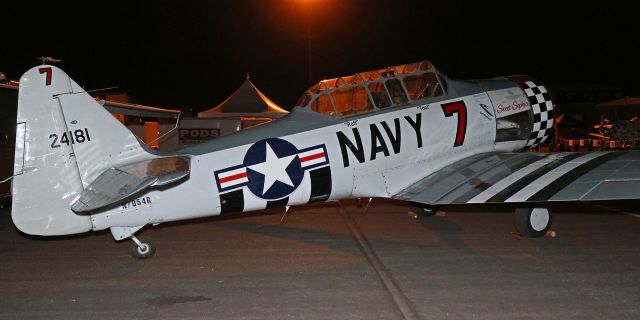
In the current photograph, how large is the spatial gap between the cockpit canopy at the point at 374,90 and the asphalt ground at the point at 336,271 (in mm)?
1845

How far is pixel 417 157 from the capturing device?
7672mm

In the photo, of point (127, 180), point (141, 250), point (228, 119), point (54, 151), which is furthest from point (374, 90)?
point (228, 119)

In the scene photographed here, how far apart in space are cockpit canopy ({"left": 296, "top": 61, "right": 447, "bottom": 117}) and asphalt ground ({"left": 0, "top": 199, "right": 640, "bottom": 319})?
184 cm

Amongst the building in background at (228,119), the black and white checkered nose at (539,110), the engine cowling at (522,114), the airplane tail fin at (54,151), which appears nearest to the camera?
the airplane tail fin at (54,151)

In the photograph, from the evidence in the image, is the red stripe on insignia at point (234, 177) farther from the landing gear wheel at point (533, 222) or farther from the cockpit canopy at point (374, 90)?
the landing gear wheel at point (533, 222)

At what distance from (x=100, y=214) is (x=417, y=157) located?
421 cm

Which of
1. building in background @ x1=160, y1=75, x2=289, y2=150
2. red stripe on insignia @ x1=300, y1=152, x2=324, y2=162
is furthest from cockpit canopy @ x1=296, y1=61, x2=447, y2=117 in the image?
building in background @ x1=160, y1=75, x2=289, y2=150

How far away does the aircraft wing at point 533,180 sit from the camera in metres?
6.18

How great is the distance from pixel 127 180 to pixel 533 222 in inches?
206

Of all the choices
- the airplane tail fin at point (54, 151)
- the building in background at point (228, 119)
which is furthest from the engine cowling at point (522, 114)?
the building in background at point (228, 119)

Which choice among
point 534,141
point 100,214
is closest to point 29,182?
point 100,214

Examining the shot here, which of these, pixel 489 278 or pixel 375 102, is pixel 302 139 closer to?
pixel 375 102

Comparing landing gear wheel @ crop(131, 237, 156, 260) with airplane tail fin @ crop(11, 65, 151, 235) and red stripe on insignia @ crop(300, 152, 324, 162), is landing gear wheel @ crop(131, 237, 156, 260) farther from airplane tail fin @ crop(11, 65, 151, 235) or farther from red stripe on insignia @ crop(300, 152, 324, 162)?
red stripe on insignia @ crop(300, 152, 324, 162)

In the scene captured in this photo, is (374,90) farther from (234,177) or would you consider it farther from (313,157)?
(234,177)
